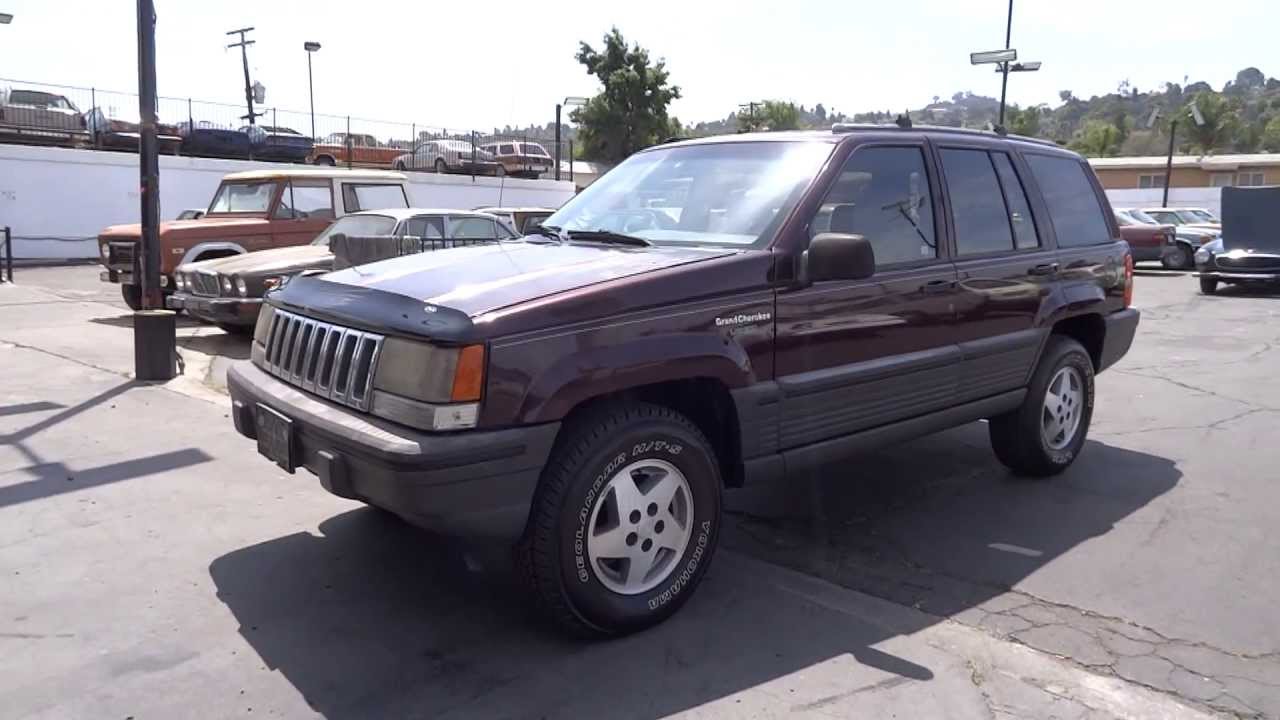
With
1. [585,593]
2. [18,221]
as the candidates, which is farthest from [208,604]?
[18,221]

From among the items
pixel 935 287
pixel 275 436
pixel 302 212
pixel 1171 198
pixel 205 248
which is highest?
pixel 1171 198

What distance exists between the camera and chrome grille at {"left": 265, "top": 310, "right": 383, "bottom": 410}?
11.4 ft

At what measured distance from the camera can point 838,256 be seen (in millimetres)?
3840

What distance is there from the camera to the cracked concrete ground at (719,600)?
3.23m

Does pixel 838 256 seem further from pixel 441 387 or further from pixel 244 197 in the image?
pixel 244 197

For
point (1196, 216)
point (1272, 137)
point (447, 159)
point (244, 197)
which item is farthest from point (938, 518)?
point (1272, 137)

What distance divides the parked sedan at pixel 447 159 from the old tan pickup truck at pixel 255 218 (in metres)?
20.8

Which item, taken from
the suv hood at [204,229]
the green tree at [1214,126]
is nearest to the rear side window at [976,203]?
the suv hood at [204,229]

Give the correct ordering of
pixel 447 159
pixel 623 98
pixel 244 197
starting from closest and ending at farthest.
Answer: pixel 244 197
pixel 447 159
pixel 623 98

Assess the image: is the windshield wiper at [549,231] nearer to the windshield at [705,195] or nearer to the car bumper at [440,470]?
the windshield at [705,195]

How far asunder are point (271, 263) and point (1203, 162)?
5991 centimetres

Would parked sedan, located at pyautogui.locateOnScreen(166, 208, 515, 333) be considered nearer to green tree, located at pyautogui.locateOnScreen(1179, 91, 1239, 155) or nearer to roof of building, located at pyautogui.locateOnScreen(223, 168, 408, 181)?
roof of building, located at pyautogui.locateOnScreen(223, 168, 408, 181)

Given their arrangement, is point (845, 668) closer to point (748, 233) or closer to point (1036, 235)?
point (748, 233)

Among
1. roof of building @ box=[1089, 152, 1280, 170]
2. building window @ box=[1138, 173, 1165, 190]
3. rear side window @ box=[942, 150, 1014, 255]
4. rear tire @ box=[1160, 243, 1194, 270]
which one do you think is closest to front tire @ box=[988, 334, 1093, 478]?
rear side window @ box=[942, 150, 1014, 255]
